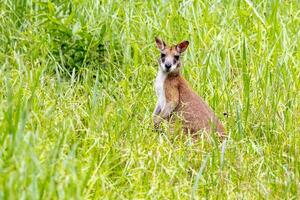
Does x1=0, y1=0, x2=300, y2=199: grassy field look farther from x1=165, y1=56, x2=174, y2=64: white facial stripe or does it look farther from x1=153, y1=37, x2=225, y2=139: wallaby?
x1=165, y1=56, x2=174, y2=64: white facial stripe

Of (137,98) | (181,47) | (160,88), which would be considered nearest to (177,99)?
(160,88)

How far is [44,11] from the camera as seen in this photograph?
30.0 feet

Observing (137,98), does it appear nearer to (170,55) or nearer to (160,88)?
(160,88)

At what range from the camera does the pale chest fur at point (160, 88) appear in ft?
26.1

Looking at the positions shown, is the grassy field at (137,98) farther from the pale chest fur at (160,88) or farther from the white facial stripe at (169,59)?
the white facial stripe at (169,59)

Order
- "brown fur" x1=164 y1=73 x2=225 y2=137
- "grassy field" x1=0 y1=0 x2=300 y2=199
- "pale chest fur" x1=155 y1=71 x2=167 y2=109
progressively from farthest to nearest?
"pale chest fur" x1=155 y1=71 x2=167 y2=109 < "brown fur" x1=164 y1=73 x2=225 y2=137 < "grassy field" x1=0 y1=0 x2=300 y2=199

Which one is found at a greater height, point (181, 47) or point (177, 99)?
point (181, 47)

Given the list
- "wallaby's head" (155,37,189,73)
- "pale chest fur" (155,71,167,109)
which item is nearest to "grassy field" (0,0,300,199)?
"pale chest fur" (155,71,167,109)

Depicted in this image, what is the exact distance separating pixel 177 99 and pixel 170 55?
40 centimetres

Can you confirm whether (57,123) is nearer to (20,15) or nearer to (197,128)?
(197,128)

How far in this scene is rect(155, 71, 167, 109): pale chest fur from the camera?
7.96 m

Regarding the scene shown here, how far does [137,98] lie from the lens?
7996mm

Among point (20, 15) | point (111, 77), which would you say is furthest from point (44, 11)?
point (111, 77)

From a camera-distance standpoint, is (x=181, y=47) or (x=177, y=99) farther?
(x=181, y=47)
